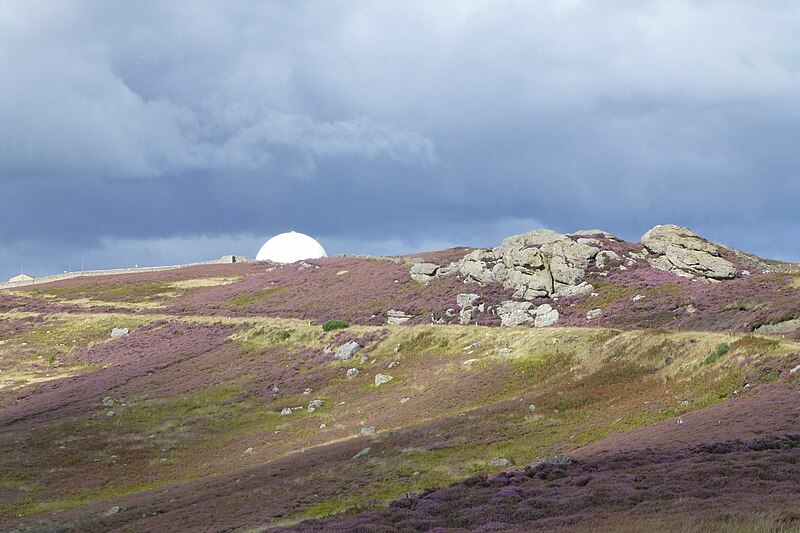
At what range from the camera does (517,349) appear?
6388 centimetres

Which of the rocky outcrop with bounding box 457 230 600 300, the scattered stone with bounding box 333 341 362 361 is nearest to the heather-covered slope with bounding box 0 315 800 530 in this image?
the scattered stone with bounding box 333 341 362 361

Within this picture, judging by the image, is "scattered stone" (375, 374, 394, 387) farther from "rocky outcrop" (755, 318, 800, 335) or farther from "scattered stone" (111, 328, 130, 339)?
"scattered stone" (111, 328, 130, 339)

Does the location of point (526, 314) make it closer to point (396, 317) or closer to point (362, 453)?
point (396, 317)

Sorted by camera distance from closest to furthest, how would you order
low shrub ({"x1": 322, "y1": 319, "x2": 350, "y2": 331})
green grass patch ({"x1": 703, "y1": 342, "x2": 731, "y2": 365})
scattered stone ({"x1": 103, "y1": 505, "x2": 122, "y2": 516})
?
scattered stone ({"x1": 103, "y1": 505, "x2": 122, "y2": 516}), green grass patch ({"x1": 703, "y1": 342, "x2": 731, "y2": 365}), low shrub ({"x1": 322, "y1": 319, "x2": 350, "y2": 331})

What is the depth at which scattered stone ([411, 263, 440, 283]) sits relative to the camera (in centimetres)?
10978

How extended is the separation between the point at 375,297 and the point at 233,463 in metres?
57.2

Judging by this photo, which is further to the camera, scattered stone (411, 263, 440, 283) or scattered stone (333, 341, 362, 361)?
scattered stone (411, 263, 440, 283)

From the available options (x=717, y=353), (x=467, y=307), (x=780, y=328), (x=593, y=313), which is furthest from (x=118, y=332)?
(x=780, y=328)

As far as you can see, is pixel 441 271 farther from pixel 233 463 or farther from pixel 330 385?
pixel 233 463

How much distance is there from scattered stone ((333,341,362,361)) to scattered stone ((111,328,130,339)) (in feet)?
146

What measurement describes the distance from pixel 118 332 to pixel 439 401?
68938mm

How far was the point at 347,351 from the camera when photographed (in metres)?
78.1

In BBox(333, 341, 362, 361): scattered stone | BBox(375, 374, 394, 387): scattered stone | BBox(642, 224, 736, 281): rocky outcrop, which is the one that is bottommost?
BBox(375, 374, 394, 387): scattered stone

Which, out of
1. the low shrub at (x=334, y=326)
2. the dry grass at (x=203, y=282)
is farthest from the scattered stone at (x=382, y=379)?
the dry grass at (x=203, y=282)
